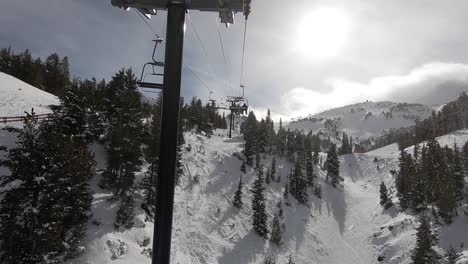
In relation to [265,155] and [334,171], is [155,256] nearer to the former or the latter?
[265,155]

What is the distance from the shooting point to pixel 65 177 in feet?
84.8

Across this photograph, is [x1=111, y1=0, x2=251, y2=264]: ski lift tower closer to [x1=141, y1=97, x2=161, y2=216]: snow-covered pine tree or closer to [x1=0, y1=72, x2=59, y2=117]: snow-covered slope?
[x1=141, y1=97, x2=161, y2=216]: snow-covered pine tree

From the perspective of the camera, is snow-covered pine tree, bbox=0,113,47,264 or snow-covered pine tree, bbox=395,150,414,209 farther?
snow-covered pine tree, bbox=395,150,414,209

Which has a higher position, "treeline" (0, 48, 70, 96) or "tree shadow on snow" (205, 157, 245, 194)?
"treeline" (0, 48, 70, 96)

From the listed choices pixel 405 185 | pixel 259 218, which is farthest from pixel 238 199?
pixel 405 185

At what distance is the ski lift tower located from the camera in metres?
6.38

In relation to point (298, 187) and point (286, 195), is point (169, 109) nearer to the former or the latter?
point (286, 195)

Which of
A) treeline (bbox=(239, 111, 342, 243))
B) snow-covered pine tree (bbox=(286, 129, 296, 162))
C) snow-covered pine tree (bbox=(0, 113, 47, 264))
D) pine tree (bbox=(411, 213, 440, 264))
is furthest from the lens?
snow-covered pine tree (bbox=(286, 129, 296, 162))

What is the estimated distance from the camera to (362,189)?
123938 mm

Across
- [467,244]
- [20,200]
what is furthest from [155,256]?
[467,244]

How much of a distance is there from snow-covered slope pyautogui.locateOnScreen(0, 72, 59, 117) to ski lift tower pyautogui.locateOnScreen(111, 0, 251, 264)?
49206 mm

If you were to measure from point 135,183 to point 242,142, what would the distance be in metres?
63.3

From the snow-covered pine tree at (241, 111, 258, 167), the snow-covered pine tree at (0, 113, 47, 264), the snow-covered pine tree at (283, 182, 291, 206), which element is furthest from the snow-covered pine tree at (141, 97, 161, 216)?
the snow-covered pine tree at (241, 111, 258, 167)

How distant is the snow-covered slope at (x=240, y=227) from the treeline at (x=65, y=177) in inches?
107
